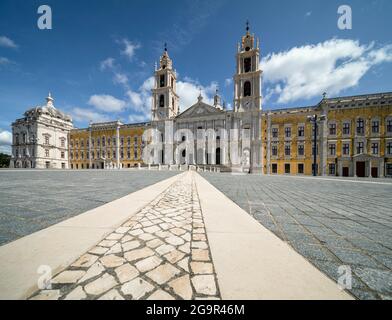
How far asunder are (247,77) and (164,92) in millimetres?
20668

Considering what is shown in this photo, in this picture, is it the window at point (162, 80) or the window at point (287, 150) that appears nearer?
the window at point (287, 150)

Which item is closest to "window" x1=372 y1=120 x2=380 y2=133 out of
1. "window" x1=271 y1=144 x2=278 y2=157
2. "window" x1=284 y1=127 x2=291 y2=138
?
"window" x1=284 y1=127 x2=291 y2=138

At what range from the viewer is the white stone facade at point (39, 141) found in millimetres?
47719

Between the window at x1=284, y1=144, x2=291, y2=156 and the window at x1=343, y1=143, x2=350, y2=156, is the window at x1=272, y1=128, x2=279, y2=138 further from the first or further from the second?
the window at x1=343, y1=143, x2=350, y2=156

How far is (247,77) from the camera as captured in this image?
35125 mm

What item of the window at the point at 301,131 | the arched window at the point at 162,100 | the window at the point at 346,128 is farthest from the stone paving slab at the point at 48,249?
the arched window at the point at 162,100

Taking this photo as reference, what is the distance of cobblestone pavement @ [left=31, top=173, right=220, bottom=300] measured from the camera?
125 cm

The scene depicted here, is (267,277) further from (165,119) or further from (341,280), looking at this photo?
(165,119)

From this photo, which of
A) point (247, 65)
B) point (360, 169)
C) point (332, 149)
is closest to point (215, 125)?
point (247, 65)

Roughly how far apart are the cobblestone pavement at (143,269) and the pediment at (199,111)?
37.7 metres

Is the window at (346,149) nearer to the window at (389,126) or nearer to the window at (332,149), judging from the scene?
the window at (332,149)

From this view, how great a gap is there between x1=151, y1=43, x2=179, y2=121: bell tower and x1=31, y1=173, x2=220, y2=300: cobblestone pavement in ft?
138
